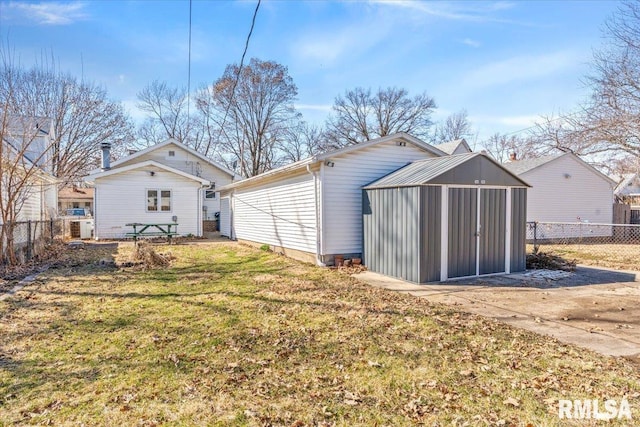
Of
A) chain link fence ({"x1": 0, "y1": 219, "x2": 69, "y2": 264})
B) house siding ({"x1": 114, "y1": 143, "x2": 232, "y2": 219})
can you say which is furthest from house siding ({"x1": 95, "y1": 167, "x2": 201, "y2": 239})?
house siding ({"x1": 114, "y1": 143, "x2": 232, "y2": 219})

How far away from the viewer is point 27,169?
1115cm

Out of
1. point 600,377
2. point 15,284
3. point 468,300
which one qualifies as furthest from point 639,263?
point 15,284

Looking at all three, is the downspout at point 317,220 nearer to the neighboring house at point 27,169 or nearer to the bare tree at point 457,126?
the neighboring house at point 27,169

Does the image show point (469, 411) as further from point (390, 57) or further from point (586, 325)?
point (390, 57)

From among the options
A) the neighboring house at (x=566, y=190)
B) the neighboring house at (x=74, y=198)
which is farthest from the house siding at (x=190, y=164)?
the neighboring house at (x=74, y=198)

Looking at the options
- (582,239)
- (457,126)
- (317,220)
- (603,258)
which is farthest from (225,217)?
(457,126)

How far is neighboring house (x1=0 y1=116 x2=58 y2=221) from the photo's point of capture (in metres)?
8.99

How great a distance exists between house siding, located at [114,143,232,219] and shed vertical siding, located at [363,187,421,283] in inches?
600

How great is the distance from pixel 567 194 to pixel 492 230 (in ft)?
42.9

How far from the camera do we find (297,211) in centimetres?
1070

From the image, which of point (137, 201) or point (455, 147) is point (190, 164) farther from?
point (455, 147)

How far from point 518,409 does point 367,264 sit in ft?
21.4

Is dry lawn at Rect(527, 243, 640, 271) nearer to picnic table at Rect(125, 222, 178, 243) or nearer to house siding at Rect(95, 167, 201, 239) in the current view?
picnic table at Rect(125, 222, 178, 243)

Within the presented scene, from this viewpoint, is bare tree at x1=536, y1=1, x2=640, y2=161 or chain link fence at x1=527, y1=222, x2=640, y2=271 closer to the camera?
bare tree at x1=536, y1=1, x2=640, y2=161
